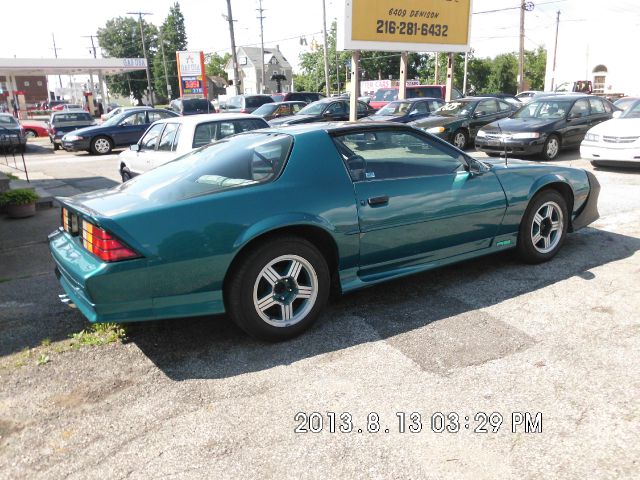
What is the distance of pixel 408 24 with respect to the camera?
17141 mm

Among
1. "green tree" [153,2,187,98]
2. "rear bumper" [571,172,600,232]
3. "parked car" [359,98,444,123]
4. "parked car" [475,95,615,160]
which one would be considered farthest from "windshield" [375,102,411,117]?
"green tree" [153,2,187,98]

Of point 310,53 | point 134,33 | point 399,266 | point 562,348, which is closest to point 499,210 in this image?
point 399,266

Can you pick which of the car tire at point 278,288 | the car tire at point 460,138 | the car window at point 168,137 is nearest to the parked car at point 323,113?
the car tire at point 460,138

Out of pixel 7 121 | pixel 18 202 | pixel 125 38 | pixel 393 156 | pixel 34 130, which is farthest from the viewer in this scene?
pixel 125 38

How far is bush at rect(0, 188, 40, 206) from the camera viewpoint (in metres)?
7.80

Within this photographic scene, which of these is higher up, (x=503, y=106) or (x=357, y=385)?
(x=503, y=106)

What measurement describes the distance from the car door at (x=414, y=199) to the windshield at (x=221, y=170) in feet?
1.69

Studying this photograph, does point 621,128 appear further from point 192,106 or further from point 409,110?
point 192,106

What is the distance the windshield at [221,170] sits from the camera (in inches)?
139

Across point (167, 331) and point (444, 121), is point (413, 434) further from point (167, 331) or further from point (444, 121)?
point (444, 121)

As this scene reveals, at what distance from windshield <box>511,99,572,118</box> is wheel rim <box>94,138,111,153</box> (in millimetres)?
12755

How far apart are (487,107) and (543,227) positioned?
11.2 m

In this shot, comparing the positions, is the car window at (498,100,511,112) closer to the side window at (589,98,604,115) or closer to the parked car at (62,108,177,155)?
the side window at (589,98,604,115)

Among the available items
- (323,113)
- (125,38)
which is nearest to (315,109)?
(323,113)
